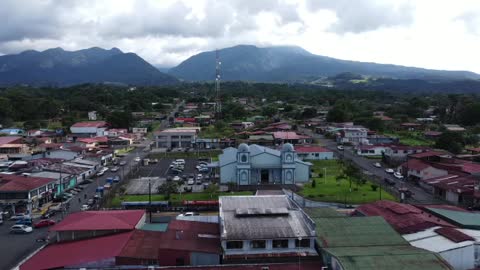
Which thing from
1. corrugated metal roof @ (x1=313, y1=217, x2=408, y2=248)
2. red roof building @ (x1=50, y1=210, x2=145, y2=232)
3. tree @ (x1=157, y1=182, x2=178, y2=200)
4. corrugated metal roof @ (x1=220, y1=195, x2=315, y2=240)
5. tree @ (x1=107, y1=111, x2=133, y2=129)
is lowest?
tree @ (x1=157, y1=182, x2=178, y2=200)

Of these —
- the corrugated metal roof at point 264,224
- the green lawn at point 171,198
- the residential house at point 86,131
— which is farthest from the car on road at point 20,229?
the residential house at point 86,131

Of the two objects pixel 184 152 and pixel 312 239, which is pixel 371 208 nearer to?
pixel 312 239

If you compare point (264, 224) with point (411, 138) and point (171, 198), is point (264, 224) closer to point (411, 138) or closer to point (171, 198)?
point (171, 198)

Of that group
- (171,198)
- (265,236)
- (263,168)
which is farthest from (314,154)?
(265,236)

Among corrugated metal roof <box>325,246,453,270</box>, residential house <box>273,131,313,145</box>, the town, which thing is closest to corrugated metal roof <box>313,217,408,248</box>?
the town

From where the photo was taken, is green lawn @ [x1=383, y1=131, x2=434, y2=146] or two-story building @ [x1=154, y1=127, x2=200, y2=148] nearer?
two-story building @ [x1=154, y1=127, x2=200, y2=148]

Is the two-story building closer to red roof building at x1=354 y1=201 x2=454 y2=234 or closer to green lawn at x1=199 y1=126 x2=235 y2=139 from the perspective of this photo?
green lawn at x1=199 y1=126 x2=235 y2=139
